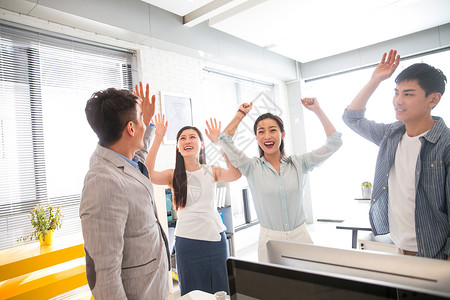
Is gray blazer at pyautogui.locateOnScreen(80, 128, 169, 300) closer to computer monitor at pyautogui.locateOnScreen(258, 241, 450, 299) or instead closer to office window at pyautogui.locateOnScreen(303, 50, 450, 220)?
computer monitor at pyautogui.locateOnScreen(258, 241, 450, 299)

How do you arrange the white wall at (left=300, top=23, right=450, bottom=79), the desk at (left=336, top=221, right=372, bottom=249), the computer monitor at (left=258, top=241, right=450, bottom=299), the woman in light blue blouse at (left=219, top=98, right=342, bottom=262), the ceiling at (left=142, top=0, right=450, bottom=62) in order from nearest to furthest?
1. the computer monitor at (left=258, top=241, right=450, bottom=299)
2. the woman in light blue blouse at (left=219, top=98, right=342, bottom=262)
3. the desk at (left=336, top=221, right=372, bottom=249)
4. the ceiling at (left=142, top=0, right=450, bottom=62)
5. the white wall at (left=300, top=23, right=450, bottom=79)

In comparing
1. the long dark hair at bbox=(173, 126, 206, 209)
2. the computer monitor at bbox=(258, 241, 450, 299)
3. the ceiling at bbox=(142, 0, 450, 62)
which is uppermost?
the ceiling at bbox=(142, 0, 450, 62)

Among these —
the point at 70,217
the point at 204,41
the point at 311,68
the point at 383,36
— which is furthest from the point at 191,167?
the point at 311,68

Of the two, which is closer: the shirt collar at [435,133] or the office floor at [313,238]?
the shirt collar at [435,133]

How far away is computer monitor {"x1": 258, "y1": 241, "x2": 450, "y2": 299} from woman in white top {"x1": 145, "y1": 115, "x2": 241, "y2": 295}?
1110 mm

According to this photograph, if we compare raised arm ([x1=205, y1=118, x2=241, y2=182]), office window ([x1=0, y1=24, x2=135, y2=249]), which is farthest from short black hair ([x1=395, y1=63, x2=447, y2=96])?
office window ([x1=0, y1=24, x2=135, y2=249])

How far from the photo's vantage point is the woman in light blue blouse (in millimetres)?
1713

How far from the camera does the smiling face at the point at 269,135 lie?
73.0 inches

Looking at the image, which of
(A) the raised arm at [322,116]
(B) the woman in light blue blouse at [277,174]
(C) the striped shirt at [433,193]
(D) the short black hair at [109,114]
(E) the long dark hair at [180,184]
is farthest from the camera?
(E) the long dark hair at [180,184]

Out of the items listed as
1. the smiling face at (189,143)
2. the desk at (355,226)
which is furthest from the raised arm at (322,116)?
the desk at (355,226)

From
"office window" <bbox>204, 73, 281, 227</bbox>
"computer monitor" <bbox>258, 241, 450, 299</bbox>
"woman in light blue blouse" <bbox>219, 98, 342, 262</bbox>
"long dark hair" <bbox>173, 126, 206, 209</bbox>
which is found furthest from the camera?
"office window" <bbox>204, 73, 281, 227</bbox>

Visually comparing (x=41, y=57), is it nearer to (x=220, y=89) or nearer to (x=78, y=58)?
(x=78, y=58)

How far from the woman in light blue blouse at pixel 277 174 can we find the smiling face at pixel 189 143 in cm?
42

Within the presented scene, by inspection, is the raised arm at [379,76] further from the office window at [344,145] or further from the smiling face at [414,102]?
the office window at [344,145]
